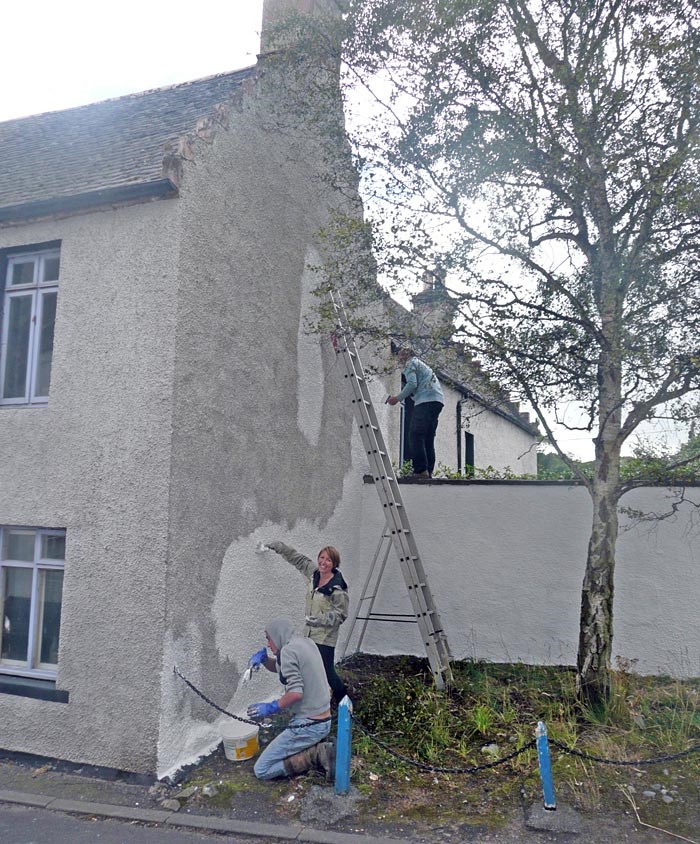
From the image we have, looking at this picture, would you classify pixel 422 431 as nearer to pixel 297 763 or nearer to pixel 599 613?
pixel 599 613

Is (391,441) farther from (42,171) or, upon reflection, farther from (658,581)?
(42,171)

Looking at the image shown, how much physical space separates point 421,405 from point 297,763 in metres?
5.39

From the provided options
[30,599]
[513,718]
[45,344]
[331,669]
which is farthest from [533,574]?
[45,344]

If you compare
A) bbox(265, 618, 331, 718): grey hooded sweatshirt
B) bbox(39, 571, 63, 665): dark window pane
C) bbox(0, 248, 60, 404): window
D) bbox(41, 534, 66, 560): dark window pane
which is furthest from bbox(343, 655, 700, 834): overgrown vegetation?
bbox(0, 248, 60, 404): window

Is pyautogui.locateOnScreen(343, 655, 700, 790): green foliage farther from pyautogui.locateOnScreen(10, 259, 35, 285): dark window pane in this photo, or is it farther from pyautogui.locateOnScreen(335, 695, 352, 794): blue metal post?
pyautogui.locateOnScreen(10, 259, 35, 285): dark window pane

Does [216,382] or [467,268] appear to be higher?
[467,268]

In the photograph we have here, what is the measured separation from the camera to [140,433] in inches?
243

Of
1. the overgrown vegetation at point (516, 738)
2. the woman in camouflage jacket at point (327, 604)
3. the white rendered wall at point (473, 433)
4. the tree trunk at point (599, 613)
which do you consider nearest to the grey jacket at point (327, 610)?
the woman in camouflage jacket at point (327, 604)

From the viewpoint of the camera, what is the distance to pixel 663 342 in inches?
263

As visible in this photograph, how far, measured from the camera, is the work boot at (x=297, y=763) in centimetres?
582

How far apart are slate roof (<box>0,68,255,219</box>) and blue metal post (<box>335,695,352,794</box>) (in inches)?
178

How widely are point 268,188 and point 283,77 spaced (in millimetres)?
1396

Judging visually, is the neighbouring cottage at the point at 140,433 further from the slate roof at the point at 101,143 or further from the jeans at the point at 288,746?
the jeans at the point at 288,746

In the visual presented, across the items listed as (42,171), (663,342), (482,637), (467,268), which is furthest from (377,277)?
(482,637)
